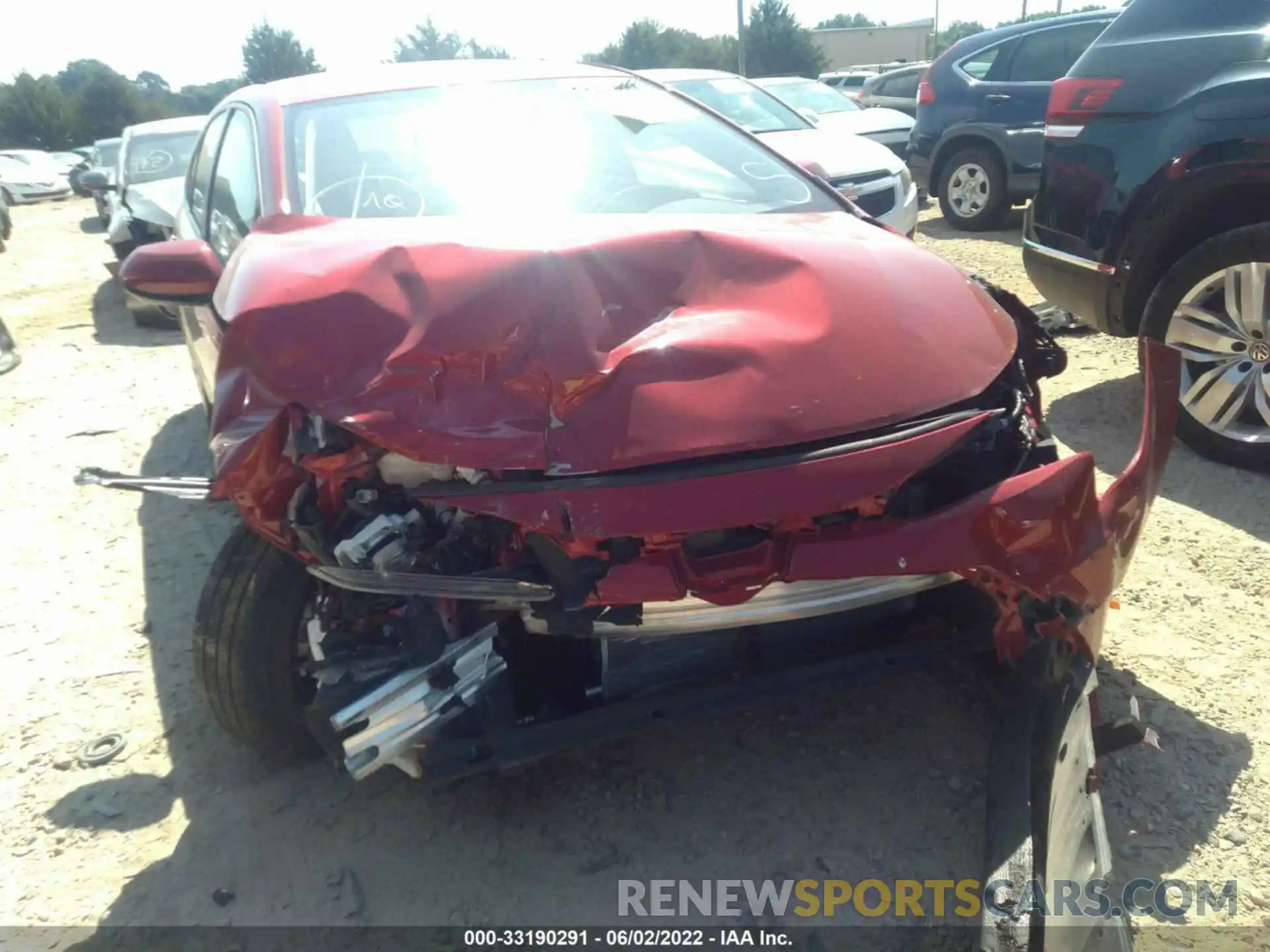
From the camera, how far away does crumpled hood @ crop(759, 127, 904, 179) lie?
22.3 feet

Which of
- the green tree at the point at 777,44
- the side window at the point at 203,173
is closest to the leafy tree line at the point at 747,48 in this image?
the green tree at the point at 777,44

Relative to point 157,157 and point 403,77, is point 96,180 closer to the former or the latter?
point 157,157

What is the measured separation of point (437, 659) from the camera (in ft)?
6.66

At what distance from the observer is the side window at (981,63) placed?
8.94 m

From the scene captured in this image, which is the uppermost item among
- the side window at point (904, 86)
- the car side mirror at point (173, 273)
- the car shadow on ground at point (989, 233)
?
the car side mirror at point (173, 273)

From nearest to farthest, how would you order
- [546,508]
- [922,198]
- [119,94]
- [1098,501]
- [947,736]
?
[546,508] < [1098,501] < [947,736] < [922,198] < [119,94]

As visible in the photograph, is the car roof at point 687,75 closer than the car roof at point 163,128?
Yes

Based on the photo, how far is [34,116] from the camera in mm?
36250

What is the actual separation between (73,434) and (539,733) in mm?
4413

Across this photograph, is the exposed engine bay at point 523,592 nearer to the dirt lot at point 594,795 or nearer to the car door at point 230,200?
the dirt lot at point 594,795

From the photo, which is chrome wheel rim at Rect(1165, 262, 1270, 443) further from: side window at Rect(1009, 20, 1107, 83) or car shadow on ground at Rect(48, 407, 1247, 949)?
side window at Rect(1009, 20, 1107, 83)

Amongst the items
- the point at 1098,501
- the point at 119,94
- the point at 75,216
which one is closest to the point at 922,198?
the point at 1098,501

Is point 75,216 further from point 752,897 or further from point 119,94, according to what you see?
point 119,94

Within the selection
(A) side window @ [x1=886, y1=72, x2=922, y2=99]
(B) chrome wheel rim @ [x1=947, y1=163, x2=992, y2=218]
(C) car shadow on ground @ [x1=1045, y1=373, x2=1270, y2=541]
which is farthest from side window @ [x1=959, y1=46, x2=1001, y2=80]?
(A) side window @ [x1=886, y1=72, x2=922, y2=99]
